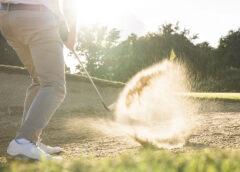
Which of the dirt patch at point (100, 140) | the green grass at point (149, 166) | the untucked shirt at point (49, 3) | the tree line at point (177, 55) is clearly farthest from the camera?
the tree line at point (177, 55)

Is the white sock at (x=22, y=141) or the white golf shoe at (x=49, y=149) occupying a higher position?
the white sock at (x=22, y=141)

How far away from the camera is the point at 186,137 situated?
3.98 metres

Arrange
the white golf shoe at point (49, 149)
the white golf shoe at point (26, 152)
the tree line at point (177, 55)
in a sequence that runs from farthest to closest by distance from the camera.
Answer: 1. the tree line at point (177, 55)
2. the white golf shoe at point (49, 149)
3. the white golf shoe at point (26, 152)

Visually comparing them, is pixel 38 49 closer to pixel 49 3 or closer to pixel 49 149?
pixel 49 3

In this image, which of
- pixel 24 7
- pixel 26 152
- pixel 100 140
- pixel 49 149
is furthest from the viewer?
Answer: pixel 100 140

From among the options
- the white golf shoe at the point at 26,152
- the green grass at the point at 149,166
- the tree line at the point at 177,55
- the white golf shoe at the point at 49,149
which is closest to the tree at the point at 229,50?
the tree line at the point at 177,55

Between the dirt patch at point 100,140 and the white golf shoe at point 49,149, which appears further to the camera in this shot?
the dirt patch at point 100,140

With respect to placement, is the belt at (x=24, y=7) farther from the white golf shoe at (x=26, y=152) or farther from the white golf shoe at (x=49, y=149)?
the white golf shoe at (x=49, y=149)

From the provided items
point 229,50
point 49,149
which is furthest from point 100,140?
point 229,50

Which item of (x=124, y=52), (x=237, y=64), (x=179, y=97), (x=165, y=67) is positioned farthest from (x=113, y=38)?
(x=165, y=67)

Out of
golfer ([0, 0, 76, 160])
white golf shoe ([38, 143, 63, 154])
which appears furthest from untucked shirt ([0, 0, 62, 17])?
white golf shoe ([38, 143, 63, 154])

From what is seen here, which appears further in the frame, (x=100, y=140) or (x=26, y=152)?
(x=100, y=140)

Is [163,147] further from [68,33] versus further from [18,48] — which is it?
[18,48]

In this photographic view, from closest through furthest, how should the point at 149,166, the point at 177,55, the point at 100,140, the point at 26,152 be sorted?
1. the point at 149,166
2. the point at 26,152
3. the point at 100,140
4. the point at 177,55
